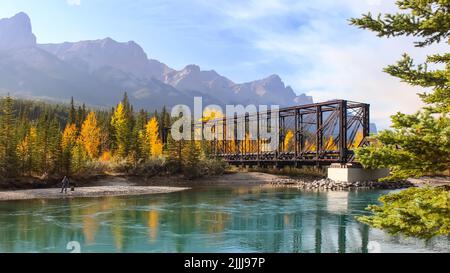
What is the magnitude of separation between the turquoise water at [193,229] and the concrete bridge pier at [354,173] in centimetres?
2526

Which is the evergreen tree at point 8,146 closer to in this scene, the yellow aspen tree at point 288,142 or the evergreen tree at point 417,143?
the evergreen tree at point 417,143

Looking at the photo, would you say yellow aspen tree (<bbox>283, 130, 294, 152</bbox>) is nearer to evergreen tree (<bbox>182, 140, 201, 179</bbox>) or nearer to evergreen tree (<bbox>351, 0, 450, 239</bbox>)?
evergreen tree (<bbox>182, 140, 201, 179</bbox>)

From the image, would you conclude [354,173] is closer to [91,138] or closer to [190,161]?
[190,161]

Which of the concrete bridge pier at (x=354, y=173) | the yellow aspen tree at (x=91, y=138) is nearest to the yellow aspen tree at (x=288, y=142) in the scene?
the concrete bridge pier at (x=354, y=173)

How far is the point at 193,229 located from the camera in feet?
78.4

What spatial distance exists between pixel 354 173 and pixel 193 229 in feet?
139

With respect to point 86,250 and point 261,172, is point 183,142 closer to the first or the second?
point 261,172

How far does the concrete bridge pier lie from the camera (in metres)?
60.4

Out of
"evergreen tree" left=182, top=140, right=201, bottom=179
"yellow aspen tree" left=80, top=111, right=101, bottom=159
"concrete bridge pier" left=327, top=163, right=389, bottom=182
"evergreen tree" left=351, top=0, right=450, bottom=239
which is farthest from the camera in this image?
"yellow aspen tree" left=80, top=111, right=101, bottom=159

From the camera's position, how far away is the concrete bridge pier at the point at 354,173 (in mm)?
60438

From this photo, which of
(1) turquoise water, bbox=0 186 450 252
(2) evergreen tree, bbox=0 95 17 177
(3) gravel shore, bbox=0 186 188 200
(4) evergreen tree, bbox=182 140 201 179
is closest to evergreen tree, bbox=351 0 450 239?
(1) turquoise water, bbox=0 186 450 252

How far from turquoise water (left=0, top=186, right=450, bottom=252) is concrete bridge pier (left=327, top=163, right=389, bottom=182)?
25.3 m

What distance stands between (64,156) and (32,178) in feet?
16.4
